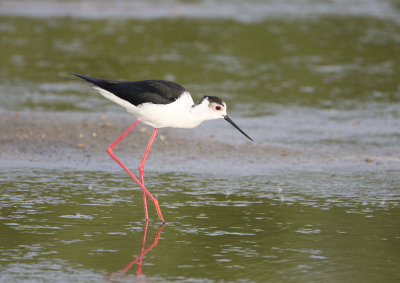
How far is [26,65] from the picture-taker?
537 inches

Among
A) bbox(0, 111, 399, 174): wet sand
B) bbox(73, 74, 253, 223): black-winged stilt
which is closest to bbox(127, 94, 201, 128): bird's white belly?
bbox(73, 74, 253, 223): black-winged stilt

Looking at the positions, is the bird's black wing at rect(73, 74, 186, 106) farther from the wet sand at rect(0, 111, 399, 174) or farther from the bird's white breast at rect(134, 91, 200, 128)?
the wet sand at rect(0, 111, 399, 174)

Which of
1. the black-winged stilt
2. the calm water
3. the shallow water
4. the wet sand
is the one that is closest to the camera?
the shallow water

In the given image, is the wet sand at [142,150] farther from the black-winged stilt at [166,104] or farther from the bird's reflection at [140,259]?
the bird's reflection at [140,259]

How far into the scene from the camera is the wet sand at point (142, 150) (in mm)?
8359

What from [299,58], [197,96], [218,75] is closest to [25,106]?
[197,96]

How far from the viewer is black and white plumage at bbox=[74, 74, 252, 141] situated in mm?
6695

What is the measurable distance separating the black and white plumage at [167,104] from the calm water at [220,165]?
30.9 inches

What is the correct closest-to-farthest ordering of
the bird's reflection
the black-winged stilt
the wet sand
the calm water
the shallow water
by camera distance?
the bird's reflection
the shallow water
the calm water
the black-winged stilt
the wet sand

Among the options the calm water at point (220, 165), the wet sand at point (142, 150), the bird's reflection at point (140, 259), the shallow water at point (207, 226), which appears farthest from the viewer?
the wet sand at point (142, 150)

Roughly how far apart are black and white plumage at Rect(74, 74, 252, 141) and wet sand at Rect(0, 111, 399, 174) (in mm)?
1456

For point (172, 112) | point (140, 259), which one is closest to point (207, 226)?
point (140, 259)

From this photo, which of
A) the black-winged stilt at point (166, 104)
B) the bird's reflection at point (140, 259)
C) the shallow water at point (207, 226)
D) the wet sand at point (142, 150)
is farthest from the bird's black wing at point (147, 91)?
the wet sand at point (142, 150)

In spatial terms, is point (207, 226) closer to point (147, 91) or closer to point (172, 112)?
point (172, 112)
